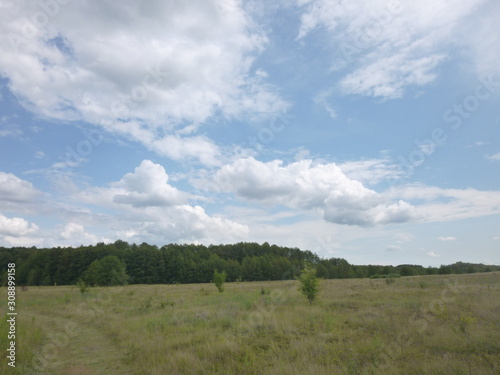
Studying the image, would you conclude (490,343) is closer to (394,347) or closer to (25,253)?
(394,347)

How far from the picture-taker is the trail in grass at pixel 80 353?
8.06m

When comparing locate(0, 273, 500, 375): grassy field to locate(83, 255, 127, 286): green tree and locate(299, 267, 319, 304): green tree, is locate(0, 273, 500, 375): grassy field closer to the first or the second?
locate(299, 267, 319, 304): green tree

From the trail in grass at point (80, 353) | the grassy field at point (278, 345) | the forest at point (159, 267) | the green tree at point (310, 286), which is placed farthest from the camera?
the forest at point (159, 267)

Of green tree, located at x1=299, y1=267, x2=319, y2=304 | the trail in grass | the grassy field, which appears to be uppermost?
green tree, located at x1=299, y1=267, x2=319, y2=304

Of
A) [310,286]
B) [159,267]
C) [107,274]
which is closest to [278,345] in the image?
[310,286]

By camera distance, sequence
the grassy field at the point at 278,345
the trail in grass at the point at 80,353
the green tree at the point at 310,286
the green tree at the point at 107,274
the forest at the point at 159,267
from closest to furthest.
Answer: the grassy field at the point at 278,345, the trail in grass at the point at 80,353, the green tree at the point at 310,286, the green tree at the point at 107,274, the forest at the point at 159,267

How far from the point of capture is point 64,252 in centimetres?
8431

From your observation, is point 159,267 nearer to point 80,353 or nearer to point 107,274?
point 107,274

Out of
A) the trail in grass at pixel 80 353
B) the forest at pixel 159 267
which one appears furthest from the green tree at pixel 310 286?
the forest at pixel 159 267

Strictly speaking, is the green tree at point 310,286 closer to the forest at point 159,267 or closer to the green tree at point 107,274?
the green tree at point 107,274

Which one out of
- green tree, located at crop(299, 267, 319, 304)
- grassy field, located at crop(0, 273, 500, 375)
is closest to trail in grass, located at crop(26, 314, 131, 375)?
grassy field, located at crop(0, 273, 500, 375)

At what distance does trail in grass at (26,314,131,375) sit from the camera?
8062 millimetres

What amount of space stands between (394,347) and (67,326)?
14735mm

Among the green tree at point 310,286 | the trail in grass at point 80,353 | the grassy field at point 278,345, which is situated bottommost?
the trail in grass at point 80,353
